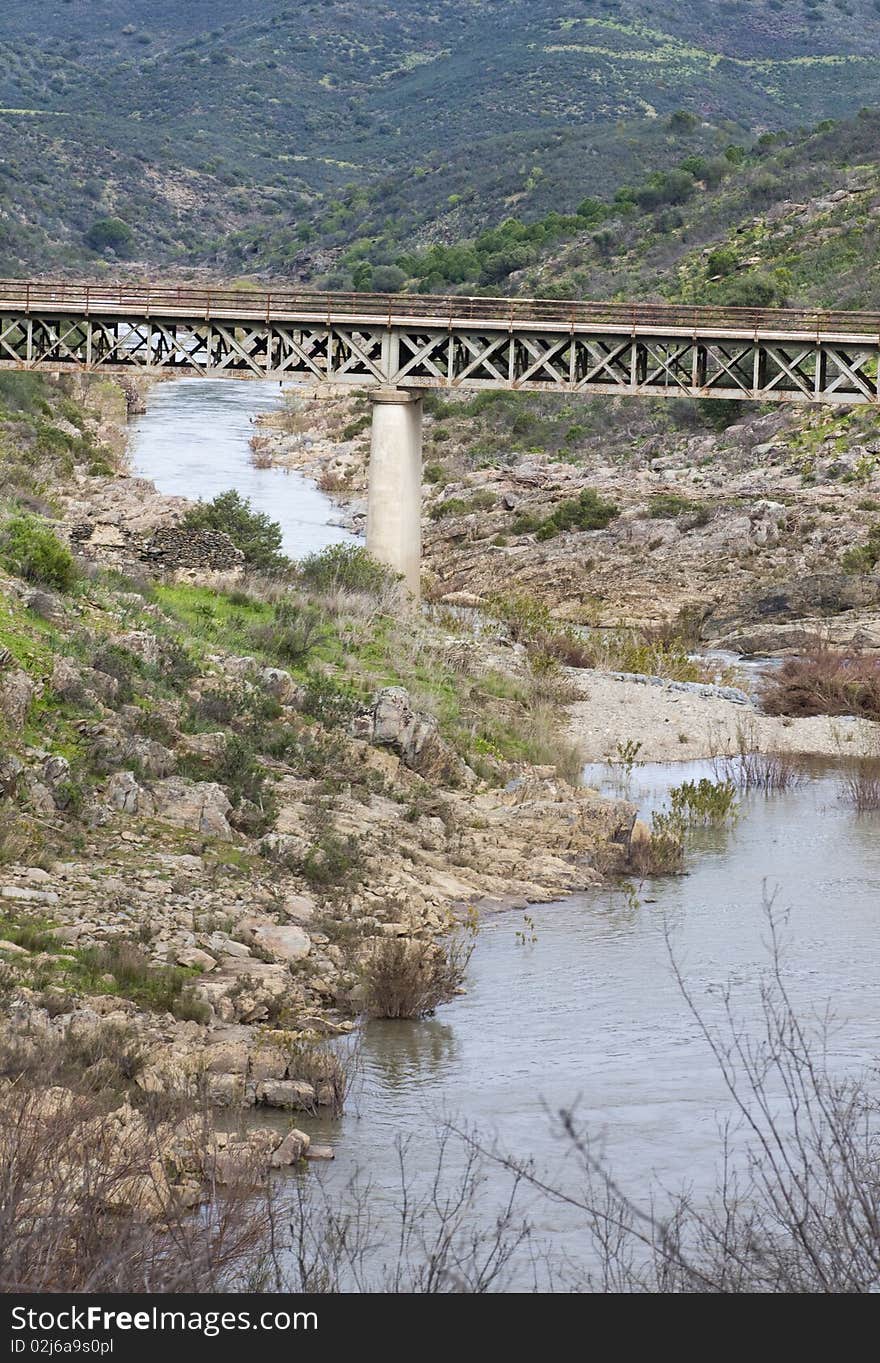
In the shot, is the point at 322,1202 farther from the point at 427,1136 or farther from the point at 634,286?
the point at 634,286

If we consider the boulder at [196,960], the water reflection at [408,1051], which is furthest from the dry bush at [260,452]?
the water reflection at [408,1051]

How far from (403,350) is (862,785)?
18.9 metres

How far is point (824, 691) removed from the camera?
1245 inches

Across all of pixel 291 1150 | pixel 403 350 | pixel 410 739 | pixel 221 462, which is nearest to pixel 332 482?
pixel 221 462

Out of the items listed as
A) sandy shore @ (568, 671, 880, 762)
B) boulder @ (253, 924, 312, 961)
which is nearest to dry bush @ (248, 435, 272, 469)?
sandy shore @ (568, 671, 880, 762)

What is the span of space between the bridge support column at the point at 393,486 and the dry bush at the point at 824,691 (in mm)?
10543

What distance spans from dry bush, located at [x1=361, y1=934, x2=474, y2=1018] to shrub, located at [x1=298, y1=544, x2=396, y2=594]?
16.1m

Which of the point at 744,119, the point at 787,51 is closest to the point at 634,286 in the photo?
the point at 744,119

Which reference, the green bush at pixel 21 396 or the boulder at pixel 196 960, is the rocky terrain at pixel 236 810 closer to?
the boulder at pixel 196 960

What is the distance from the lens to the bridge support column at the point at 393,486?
40719 millimetres

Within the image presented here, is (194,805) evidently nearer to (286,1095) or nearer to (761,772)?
(286,1095)

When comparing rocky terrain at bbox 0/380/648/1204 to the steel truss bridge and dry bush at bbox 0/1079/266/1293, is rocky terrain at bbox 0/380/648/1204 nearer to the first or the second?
dry bush at bbox 0/1079/266/1293

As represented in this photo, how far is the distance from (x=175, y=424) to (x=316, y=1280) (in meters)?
66.7

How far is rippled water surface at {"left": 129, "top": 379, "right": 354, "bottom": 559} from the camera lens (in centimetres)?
5088
